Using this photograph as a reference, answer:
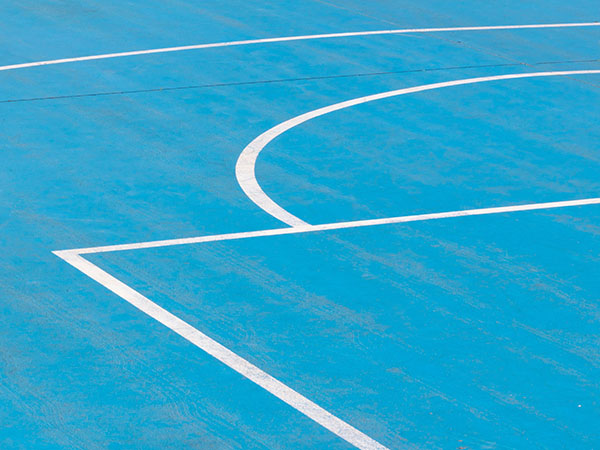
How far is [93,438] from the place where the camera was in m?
6.63

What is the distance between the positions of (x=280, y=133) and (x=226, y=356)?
4.89 m

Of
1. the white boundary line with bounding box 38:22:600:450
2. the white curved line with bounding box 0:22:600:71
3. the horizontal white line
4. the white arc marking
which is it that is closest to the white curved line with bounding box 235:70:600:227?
the horizontal white line

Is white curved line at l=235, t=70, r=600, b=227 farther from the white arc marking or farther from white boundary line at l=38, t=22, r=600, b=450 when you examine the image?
the white arc marking

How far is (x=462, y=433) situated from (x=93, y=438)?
254 centimetres

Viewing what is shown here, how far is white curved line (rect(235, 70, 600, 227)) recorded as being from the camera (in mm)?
10070

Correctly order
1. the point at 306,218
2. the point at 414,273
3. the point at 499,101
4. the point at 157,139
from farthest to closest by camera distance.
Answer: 1. the point at 499,101
2. the point at 157,139
3. the point at 306,218
4. the point at 414,273

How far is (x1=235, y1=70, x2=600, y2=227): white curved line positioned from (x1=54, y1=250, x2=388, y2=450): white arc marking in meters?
2.02

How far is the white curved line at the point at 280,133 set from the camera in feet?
33.0

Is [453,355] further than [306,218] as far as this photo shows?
No

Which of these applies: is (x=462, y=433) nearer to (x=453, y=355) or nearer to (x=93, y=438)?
(x=453, y=355)

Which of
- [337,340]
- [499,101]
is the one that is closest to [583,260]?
[337,340]

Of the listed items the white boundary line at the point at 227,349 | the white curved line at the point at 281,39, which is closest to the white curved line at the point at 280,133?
the white boundary line at the point at 227,349

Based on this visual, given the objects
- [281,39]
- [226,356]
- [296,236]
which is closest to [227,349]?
[226,356]

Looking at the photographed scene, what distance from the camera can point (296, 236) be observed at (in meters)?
9.54
